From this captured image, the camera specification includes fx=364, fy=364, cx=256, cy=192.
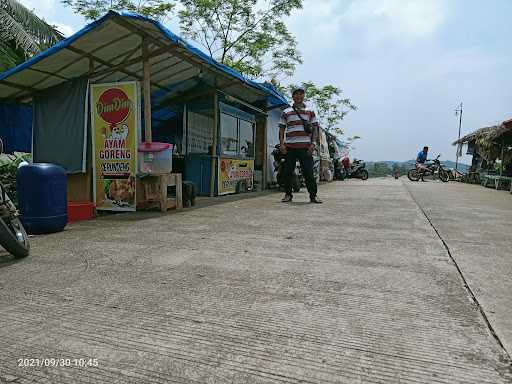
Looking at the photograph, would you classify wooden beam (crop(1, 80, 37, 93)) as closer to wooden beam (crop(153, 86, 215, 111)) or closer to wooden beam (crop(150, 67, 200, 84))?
wooden beam (crop(150, 67, 200, 84))

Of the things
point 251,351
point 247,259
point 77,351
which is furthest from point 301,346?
point 247,259

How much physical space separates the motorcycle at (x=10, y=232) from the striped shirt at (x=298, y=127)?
4.46 meters

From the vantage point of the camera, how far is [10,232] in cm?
266

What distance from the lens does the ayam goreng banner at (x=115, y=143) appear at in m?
5.28

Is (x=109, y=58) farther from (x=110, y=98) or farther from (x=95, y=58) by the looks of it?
(x=110, y=98)

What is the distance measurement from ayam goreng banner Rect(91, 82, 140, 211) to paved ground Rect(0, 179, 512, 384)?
6.41 feet

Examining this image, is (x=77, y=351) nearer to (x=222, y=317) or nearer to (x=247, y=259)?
(x=222, y=317)

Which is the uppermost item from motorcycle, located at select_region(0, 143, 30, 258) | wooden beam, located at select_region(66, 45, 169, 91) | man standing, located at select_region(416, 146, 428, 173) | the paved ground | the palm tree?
the palm tree

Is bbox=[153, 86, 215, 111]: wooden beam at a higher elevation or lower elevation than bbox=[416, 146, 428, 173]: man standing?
higher

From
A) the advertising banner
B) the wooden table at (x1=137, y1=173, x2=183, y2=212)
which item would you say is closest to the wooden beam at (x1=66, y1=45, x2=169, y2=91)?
the wooden table at (x1=137, y1=173, x2=183, y2=212)

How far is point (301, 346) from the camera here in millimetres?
1451

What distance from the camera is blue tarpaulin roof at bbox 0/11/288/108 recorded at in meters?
4.84

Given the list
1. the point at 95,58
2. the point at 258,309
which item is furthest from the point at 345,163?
the point at 258,309

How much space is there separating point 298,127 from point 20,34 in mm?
11479
